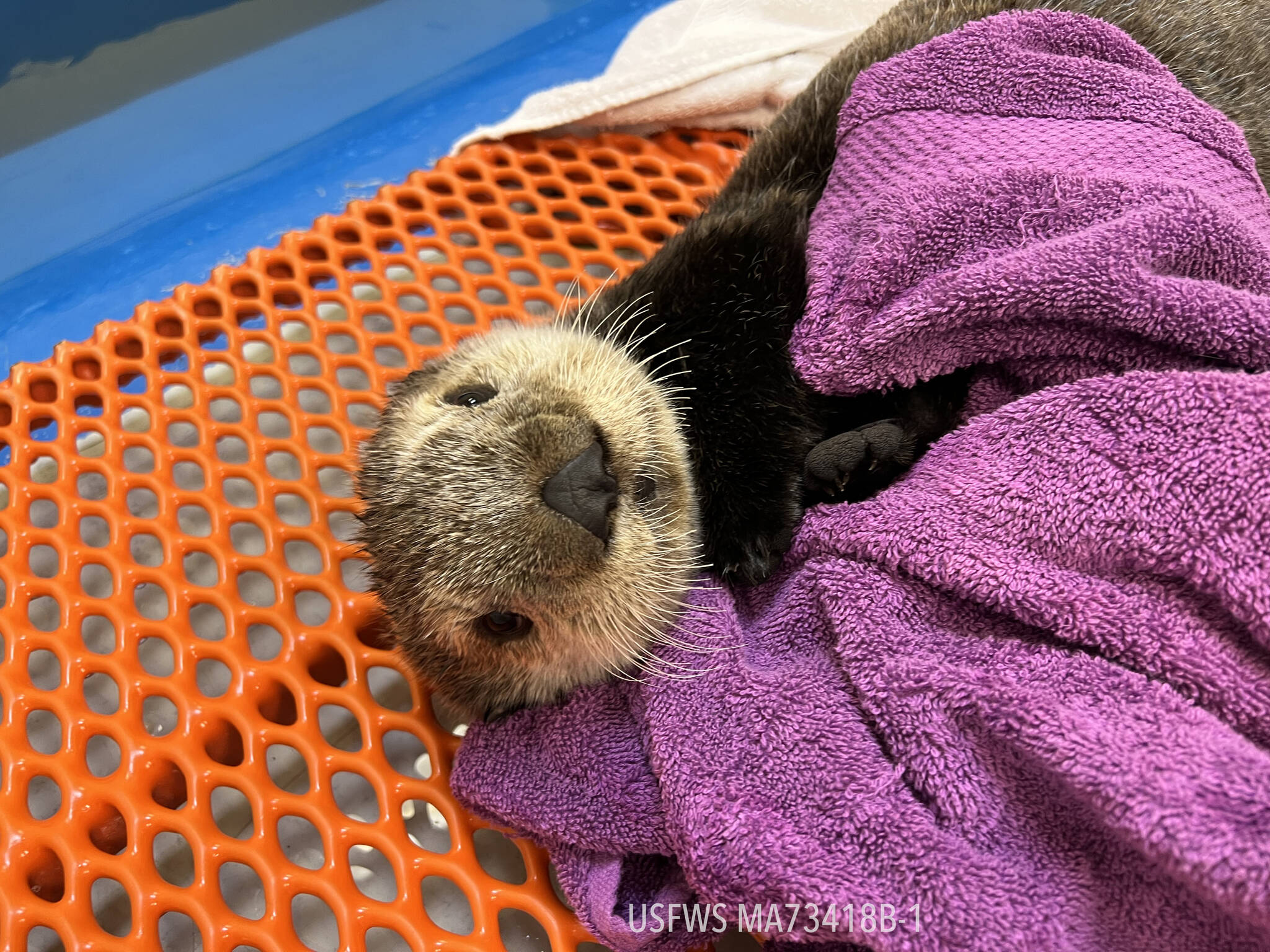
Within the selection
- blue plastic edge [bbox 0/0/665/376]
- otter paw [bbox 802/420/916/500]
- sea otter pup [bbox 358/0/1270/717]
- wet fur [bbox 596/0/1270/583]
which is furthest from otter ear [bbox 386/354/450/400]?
blue plastic edge [bbox 0/0/665/376]

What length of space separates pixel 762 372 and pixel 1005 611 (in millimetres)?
411

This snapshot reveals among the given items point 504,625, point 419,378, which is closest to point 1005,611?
point 504,625

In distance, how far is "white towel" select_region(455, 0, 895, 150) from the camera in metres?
1.93

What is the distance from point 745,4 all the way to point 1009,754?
1.93 meters

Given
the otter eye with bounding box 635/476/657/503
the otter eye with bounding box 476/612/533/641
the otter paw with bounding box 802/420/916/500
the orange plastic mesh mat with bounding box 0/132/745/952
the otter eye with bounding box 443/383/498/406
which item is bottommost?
the orange plastic mesh mat with bounding box 0/132/745/952

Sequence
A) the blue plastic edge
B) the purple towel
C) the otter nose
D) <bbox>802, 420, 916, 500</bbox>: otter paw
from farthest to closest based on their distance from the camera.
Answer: the blue plastic edge < <bbox>802, 420, 916, 500</bbox>: otter paw < the otter nose < the purple towel

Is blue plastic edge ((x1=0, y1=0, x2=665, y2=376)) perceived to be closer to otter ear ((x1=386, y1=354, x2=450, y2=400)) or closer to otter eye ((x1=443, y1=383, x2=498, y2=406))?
otter ear ((x1=386, y1=354, x2=450, y2=400))

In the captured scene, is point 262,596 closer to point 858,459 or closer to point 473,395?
point 473,395

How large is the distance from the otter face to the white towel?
1.03 m

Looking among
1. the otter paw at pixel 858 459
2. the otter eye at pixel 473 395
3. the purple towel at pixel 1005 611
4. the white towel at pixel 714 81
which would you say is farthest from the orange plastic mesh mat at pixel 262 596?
the otter paw at pixel 858 459

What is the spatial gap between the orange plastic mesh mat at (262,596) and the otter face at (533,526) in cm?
28

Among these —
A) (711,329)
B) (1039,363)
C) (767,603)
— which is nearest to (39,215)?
(711,329)

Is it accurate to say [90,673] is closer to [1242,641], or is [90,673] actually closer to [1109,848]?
[1109,848]

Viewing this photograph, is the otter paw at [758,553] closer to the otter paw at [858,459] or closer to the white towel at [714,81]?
the otter paw at [858,459]
